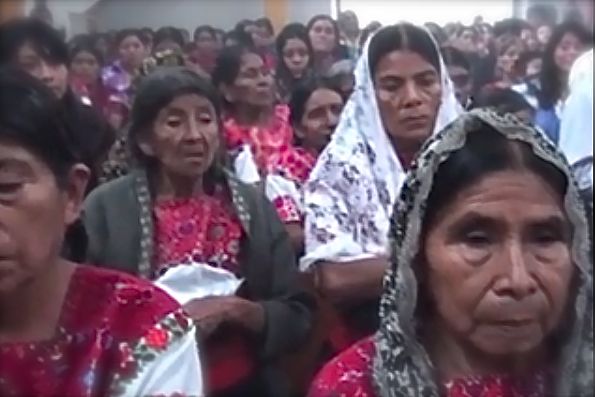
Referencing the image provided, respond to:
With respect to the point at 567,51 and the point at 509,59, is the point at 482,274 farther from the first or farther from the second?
the point at 509,59

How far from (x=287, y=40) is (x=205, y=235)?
1982 millimetres

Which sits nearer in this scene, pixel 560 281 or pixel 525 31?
pixel 560 281

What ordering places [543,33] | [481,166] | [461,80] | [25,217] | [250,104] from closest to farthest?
[25,217] → [481,166] → [250,104] → [461,80] → [543,33]

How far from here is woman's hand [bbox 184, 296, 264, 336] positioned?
2290mm

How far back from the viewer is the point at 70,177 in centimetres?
151

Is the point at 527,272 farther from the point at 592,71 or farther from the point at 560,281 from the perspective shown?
the point at 592,71

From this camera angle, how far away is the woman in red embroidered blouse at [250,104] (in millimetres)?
3428

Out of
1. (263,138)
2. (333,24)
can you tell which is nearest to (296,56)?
(333,24)

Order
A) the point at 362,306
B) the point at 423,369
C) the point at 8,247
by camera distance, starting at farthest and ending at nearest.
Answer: the point at 362,306 < the point at 423,369 < the point at 8,247

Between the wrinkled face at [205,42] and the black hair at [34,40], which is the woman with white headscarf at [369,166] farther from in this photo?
the wrinkled face at [205,42]

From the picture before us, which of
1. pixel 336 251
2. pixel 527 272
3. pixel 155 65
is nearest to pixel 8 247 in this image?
pixel 527 272

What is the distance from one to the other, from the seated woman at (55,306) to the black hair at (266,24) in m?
2.26

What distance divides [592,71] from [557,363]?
1.96m

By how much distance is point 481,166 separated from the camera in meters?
1.57
